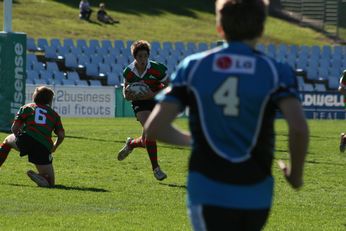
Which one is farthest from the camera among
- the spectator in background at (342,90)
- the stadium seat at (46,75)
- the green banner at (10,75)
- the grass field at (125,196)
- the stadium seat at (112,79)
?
the stadium seat at (112,79)

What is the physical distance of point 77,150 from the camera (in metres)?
18.4

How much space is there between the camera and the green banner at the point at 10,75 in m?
22.9

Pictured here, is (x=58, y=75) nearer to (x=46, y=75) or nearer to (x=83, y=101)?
(x=46, y=75)

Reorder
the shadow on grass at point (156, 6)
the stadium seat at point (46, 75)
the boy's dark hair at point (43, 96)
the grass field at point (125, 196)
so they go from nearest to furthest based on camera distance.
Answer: the grass field at point (125, 196) → the boy's dark hair at point (43, 96) → the stadium seat at point (46, 75) → the shadow on grass at point (156, 6)

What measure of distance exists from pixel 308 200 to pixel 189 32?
1697 inches

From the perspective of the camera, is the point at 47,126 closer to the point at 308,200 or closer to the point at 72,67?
the point at 308,200

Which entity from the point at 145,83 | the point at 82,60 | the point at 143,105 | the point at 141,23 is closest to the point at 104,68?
the point at 82,60

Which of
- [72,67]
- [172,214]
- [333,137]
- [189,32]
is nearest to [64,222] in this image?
[172,214]

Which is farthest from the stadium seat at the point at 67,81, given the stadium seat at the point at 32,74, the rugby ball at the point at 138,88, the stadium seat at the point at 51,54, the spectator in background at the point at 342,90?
the rugby ball at the point at 138,88

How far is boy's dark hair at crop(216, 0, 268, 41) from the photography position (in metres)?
4.30

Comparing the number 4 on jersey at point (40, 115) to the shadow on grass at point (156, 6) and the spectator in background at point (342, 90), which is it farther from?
the shadow on grass at point (156, 6)

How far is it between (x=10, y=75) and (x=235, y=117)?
19.0m

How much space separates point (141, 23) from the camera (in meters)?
54.8

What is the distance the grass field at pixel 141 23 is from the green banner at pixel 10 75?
24.3 meters
